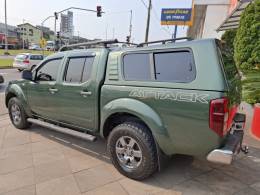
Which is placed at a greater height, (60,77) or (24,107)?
(60,77)

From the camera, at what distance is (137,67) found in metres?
3.21

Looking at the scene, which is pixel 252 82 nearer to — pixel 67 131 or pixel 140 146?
pixel 140 146

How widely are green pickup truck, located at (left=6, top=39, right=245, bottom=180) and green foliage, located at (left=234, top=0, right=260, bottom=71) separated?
11.6ft

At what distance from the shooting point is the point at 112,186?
10.1ft

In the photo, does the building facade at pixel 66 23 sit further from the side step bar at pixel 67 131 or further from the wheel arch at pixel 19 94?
the side step bar at pixel 67 131

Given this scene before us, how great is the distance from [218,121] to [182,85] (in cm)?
56

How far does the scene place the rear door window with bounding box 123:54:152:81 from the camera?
3.09m

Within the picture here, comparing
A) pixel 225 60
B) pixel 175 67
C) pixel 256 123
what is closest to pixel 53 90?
pixel 175 67

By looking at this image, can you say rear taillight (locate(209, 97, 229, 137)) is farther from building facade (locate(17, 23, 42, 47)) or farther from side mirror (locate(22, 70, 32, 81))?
building facade (locate(17, 23, 42, 47))

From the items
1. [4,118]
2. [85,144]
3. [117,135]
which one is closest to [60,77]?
[85,144]

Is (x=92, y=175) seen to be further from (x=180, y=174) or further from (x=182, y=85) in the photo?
(x=182, y=85)

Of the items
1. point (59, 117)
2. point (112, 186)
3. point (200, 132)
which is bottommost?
point (112, 186)

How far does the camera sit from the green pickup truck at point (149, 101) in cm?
255

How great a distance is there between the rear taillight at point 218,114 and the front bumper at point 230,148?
0.70 ft
